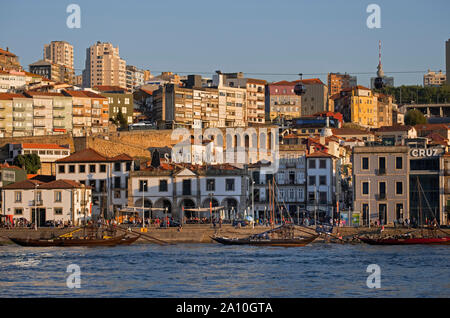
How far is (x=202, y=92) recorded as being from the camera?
153125 mm

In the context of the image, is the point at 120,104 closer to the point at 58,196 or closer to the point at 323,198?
the point at 58,196

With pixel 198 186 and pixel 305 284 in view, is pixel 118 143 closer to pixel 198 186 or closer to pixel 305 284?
pixel 198 186

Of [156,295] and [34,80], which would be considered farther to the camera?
[34,80]

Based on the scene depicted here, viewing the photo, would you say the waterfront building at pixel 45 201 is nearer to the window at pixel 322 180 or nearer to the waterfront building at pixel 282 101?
the window at pixel 322 180

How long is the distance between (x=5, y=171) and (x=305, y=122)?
219ft

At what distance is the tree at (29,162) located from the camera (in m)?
107

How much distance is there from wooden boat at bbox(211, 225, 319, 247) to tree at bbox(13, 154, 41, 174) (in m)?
38.9

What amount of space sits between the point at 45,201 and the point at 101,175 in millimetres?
8846

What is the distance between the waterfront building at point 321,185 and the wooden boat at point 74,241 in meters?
23.8

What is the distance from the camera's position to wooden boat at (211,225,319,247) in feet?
244

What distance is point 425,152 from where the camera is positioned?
3243 inches

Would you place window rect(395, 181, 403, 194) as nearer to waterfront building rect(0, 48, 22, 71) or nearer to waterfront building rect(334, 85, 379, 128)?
waterfront building rect(334, 85, 379, 128)

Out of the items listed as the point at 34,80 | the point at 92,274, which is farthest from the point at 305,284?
the point at 34,80

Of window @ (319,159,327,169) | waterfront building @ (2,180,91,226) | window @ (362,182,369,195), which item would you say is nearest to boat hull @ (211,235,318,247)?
window @ (362,182,369,195)
